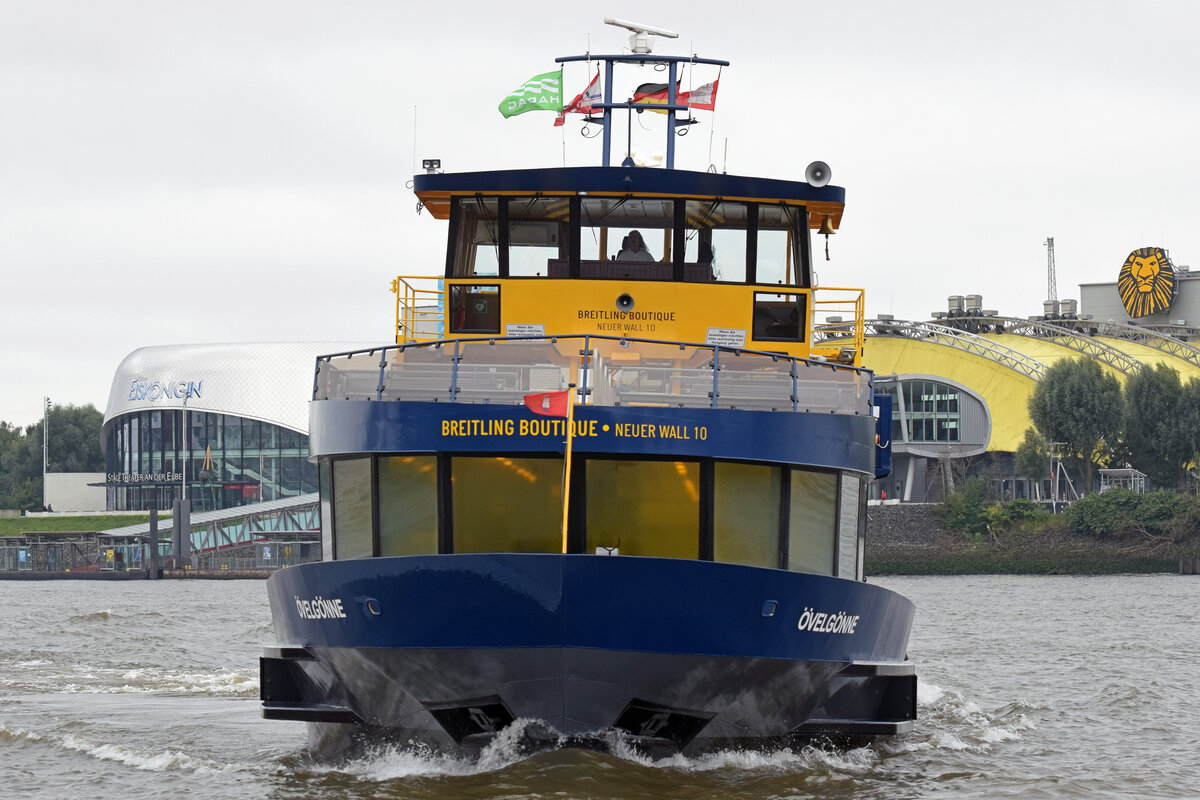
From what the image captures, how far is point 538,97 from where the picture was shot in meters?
22.0

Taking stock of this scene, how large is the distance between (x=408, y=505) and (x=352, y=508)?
828 mm

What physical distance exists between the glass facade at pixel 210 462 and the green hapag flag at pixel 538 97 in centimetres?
9103

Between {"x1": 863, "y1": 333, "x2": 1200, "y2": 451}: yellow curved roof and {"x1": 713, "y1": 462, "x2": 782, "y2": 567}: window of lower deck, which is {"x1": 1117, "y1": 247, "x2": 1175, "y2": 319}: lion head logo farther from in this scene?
{"x1": 713, "y1": 462, "x2": 782, "y2": 567}: window of lower deck

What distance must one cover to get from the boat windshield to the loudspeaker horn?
1.39 ft

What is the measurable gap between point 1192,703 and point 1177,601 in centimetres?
2790

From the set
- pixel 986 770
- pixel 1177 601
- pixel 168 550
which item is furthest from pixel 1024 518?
pixel 986 770

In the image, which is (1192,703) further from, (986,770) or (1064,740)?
(986,770)

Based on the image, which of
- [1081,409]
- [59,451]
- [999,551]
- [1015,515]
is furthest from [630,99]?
[59,451]

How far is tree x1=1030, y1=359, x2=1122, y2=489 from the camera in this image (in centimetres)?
8844

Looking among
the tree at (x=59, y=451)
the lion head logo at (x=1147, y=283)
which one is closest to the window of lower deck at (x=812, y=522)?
the lion head logo at (x=1147, y=283)

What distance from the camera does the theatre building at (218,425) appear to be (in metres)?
113

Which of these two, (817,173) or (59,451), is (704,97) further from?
(59,451)

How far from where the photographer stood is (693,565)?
13883 millimetres

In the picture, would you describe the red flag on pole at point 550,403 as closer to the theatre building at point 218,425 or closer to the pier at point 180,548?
the pier at point 180,548
